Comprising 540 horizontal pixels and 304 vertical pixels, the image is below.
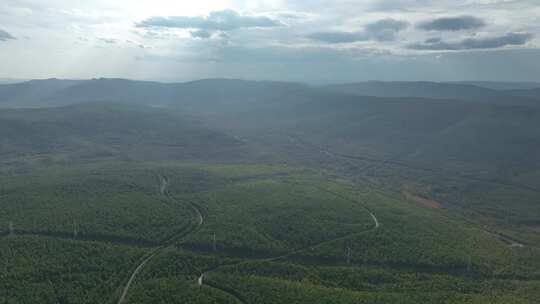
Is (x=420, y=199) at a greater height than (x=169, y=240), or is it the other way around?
(x=169, y=240)

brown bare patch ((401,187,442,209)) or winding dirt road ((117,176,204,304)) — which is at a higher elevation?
winding dirt road ((117,176,204,304))

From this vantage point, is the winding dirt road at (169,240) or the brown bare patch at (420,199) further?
the brown bare patch at (420,199)

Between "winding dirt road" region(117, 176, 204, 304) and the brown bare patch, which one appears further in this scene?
the brown bare patch

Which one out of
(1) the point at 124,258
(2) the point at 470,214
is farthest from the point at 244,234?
(2) the point at 470,214

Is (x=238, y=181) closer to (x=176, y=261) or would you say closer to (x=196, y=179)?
(x=196, y=179)

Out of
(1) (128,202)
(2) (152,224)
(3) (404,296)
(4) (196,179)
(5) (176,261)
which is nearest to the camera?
(3) (404,296)

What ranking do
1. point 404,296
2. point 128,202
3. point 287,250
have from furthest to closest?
point 128,202 < point 287,250 < point 404,296

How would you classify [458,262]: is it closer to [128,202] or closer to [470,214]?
[470,214]

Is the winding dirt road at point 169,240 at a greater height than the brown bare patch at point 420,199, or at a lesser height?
greater

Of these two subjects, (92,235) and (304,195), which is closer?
(92,235)

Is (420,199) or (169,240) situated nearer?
(169,240)
